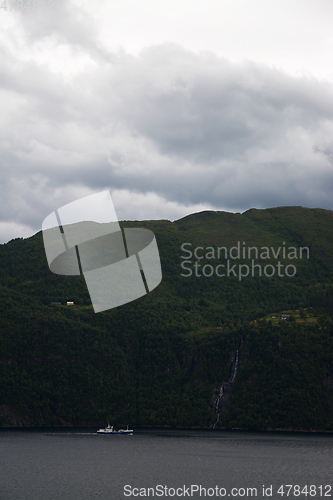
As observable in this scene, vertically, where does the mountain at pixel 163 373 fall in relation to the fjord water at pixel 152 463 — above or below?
above

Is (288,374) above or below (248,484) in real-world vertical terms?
above

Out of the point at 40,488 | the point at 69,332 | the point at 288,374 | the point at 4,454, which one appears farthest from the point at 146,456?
the point at 69,332

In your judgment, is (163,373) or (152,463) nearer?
(152,463)

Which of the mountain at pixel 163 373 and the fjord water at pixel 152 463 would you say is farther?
the mountain at pixel 163 373

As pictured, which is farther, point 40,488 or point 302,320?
point 302,320

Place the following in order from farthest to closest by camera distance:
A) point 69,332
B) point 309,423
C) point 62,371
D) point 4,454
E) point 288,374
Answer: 1. point 69,332
2. point 62,371
3. point 288,374
4. point 309,423
5. point 4,454

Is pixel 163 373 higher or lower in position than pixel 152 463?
higher

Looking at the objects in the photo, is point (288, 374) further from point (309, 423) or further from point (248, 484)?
point (248, 484)

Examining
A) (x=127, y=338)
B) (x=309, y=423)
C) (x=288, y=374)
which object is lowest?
(x=309, y=423)
